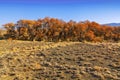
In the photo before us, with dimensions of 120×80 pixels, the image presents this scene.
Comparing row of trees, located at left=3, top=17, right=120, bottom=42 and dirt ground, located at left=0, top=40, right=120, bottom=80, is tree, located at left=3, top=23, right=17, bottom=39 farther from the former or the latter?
dirt ground, located at left=0, top=40, right=120, bottom=80

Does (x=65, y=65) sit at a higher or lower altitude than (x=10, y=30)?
lower

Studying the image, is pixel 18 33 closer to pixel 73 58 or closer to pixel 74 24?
pixel 74 24

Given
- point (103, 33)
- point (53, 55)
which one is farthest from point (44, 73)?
point (103, 33)

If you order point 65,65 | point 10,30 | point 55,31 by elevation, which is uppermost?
point 10,30

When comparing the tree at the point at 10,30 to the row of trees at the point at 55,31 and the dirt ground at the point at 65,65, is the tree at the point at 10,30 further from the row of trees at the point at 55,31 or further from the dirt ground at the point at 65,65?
the dirt ground at the point at 65,65

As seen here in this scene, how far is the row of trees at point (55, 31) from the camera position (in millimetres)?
59844

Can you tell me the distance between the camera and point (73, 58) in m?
22.5

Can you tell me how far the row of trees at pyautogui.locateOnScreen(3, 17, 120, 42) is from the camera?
59.8 meters

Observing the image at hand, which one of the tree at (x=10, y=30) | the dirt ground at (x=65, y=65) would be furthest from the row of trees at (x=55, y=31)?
the dirt ground at (x=65, y=65)

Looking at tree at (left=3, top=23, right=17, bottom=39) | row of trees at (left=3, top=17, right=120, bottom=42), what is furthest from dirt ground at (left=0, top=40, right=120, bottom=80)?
tree at (left=3, top=23, right=17, bottom=39)

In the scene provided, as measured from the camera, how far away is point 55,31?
2397 inches

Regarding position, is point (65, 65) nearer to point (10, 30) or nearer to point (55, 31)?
point (55, 31)

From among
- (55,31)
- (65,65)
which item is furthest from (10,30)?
(65,65)

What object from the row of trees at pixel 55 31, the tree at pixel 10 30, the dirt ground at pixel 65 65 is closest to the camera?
the dirt ground at pixel 65 65
